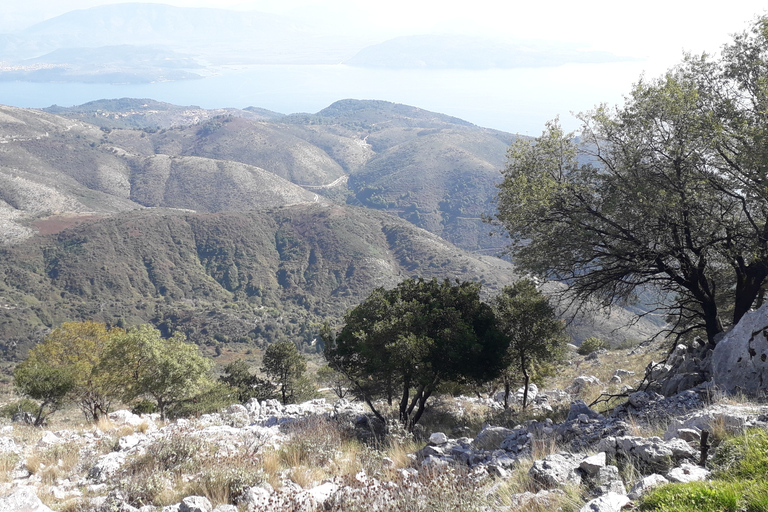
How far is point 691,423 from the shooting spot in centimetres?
614

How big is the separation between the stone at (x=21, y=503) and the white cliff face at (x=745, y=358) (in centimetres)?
1100

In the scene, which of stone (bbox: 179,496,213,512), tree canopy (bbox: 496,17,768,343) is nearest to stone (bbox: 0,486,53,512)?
stone (bbox: 179,496,213,512)

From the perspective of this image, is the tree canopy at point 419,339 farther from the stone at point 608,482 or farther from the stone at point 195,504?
the stone at point 608,482

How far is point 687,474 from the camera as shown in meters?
4.42

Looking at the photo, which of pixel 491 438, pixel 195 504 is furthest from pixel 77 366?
pixel 491 438

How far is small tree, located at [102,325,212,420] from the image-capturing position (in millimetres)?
22297

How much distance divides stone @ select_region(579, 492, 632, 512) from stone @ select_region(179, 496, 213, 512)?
4243mm

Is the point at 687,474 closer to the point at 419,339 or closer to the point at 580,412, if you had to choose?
the point at 580,412

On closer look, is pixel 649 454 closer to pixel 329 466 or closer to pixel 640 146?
pixel 329 466

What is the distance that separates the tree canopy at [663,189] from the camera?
10.2 metres

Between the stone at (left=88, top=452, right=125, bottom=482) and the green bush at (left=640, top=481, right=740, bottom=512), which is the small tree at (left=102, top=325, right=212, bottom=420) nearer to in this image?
the stone at (left=88, top=452, right=125, bottom=482)

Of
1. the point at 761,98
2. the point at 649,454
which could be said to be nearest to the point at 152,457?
the point at 649,454

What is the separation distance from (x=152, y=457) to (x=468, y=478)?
527 cm

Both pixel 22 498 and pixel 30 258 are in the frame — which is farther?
pixel 30 258
